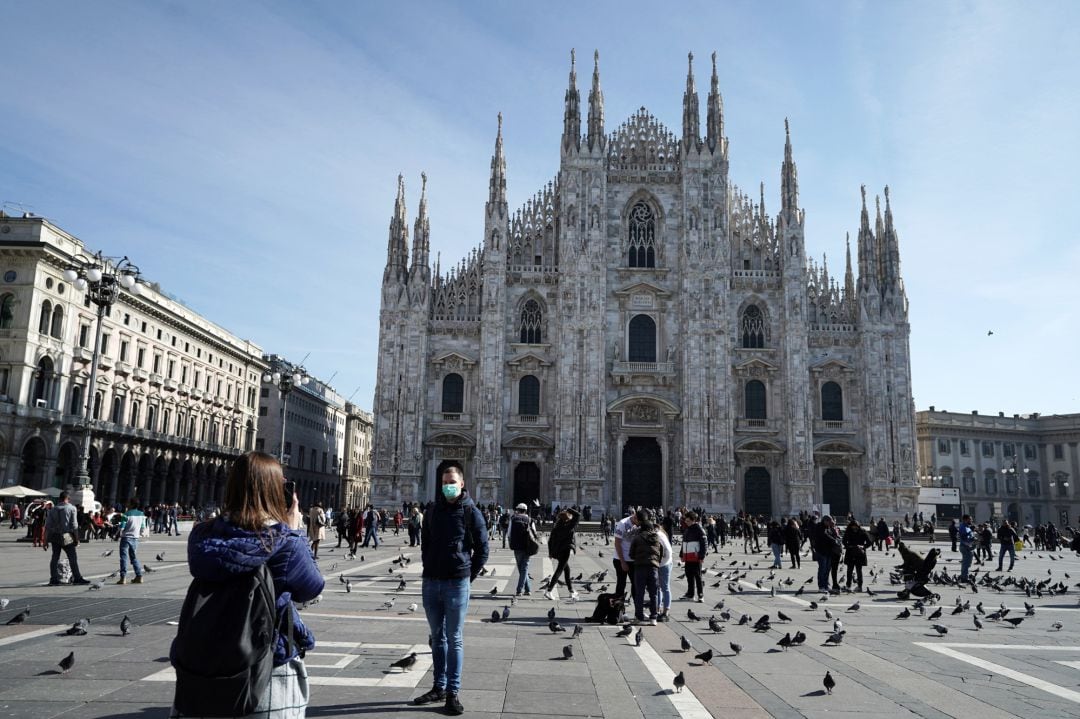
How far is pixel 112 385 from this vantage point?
47.2 m

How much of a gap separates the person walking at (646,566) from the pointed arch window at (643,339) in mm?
35843

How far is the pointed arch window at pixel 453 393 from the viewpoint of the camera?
4678cm

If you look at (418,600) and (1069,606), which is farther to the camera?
(1069,606)

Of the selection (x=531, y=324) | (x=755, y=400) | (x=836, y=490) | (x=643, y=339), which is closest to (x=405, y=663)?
(x=531, y=324)

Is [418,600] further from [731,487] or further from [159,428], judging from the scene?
[159,428]

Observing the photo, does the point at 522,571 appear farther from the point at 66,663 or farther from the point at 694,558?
the point at 66,663

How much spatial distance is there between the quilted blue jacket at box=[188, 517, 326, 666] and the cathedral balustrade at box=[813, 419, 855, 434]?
4629 cm

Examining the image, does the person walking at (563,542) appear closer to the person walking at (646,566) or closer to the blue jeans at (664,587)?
the blue jeans at (664,587)

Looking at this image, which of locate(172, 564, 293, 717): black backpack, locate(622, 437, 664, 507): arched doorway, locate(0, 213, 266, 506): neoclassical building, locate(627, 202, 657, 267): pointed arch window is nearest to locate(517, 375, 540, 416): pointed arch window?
locate(622, 437, 664, 507): arched doorway

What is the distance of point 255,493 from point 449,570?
3008mm

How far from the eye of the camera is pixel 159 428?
5281cm

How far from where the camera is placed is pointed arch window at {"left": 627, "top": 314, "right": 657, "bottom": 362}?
47.2 metres

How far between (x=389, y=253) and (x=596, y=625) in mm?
38547

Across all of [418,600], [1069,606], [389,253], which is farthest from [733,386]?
[418,600]
